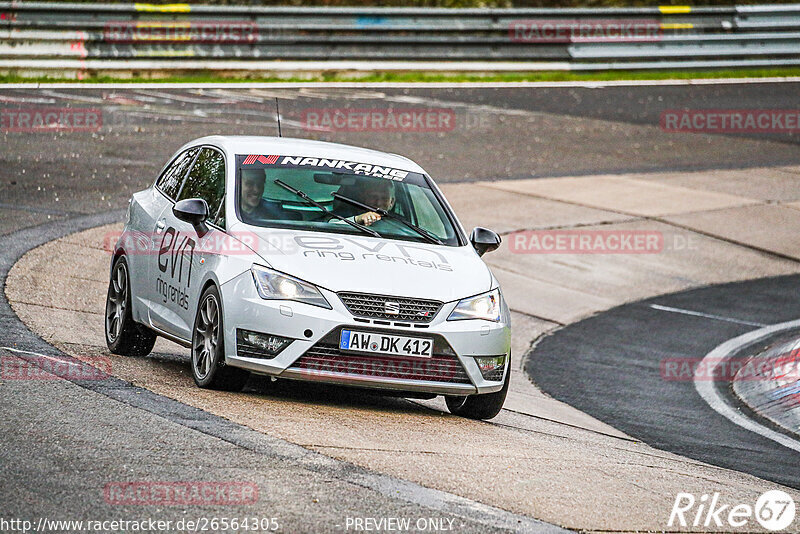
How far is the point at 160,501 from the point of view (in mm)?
5656

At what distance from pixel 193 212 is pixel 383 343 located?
1652 millimetres

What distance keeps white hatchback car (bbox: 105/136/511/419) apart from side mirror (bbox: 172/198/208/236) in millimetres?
13

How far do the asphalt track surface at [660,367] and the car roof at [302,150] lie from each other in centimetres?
276

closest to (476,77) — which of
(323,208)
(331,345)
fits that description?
(323,208)

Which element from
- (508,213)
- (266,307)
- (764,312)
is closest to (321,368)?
(266,307)

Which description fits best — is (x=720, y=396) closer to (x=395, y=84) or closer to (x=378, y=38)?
(x=395, y=84)

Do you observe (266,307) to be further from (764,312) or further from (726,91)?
(726,91)

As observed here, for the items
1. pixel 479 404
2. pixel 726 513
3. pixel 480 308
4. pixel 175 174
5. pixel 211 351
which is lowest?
pixel 479 404

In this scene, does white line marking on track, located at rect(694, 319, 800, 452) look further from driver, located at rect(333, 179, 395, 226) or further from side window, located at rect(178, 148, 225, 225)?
side window, located at rect(178, 148, 225, 225)

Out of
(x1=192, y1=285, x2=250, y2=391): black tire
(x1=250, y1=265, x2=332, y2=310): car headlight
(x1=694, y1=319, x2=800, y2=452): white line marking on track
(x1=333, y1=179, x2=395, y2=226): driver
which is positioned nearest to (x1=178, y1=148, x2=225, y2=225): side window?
(x1=192, y1=285, x2=250, y2=391): black tire

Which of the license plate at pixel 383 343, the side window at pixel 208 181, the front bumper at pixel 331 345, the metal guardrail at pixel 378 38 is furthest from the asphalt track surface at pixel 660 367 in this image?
the metal guardrail at pixel 378 38

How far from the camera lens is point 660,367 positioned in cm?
1252

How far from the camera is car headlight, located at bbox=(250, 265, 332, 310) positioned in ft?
25.3

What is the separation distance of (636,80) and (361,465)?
23.8 meters
